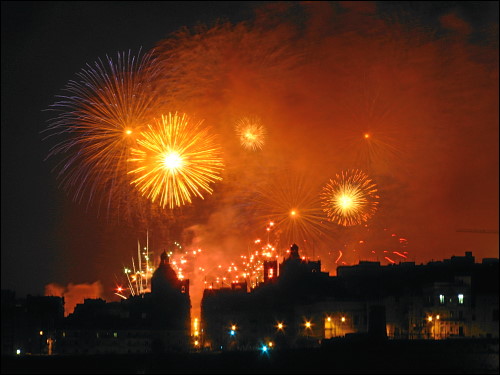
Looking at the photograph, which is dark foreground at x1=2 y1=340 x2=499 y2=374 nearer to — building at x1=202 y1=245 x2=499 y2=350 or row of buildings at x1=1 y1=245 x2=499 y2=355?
building at x1=202 y1=245 x2=499 y2=350

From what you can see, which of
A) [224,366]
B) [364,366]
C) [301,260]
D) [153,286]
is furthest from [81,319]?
[364,366]

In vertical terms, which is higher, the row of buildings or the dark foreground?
the row of buildings

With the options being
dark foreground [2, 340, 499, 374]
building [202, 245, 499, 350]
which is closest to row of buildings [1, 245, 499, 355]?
building [202, 245, 499, 350]

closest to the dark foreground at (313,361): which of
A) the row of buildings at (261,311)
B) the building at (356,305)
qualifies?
the building at (356,305)

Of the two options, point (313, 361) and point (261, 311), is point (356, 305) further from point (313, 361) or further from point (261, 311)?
point (313, 361)

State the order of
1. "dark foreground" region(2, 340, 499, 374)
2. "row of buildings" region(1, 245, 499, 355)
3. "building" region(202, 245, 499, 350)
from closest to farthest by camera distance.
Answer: "dark foreground" region(2, 340, 499, 374), "building" region(202, 245, 499, 350), "row of buildings" region(1, 245, 499, 355)

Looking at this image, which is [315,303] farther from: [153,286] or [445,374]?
[445,374]
